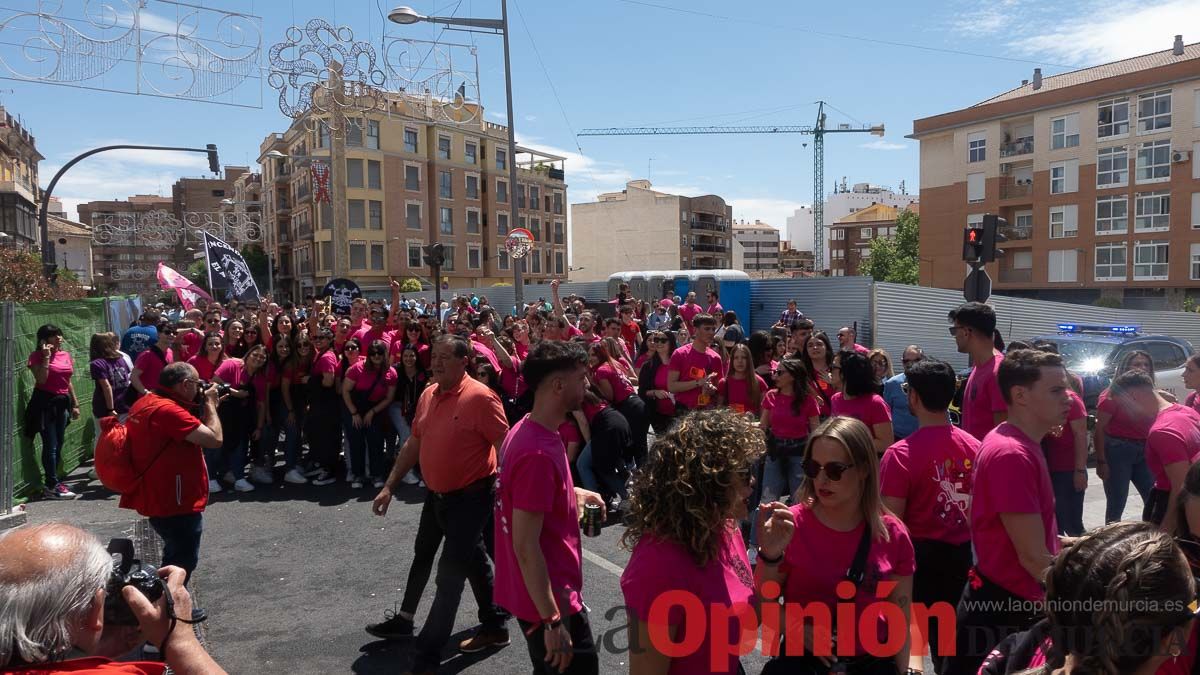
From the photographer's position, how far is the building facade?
13738 cm

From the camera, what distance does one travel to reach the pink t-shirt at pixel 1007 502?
2926 mm

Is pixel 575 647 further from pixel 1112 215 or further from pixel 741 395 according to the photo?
pixel 1112 215

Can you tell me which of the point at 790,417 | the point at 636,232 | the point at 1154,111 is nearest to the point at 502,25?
the point at 790,417

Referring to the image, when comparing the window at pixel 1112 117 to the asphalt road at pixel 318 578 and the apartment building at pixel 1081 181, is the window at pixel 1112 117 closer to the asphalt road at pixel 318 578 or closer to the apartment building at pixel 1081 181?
the apartment building at pixel 1081 181

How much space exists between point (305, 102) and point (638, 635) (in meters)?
11.3

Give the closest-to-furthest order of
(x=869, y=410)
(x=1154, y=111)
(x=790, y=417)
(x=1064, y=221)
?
(x=869, y=410)
(x=790, y=417)
(x=1154, y=111)
(x=1064, y=221)

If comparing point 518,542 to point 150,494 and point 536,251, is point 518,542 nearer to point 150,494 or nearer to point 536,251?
point 150,494

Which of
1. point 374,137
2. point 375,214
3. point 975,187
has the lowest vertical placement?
point 375,214

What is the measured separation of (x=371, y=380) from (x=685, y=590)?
7260 mm

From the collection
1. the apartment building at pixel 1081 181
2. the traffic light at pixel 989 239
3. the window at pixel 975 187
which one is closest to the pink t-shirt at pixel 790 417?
the traffic light at pixel 989 239

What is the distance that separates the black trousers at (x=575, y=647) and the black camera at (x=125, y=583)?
4.53 feet

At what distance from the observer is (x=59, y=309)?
996cm

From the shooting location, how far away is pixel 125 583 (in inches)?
78.2

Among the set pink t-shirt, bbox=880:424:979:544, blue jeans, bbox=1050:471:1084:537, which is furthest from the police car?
pink t-shirt, bbox=880:424:979:544
